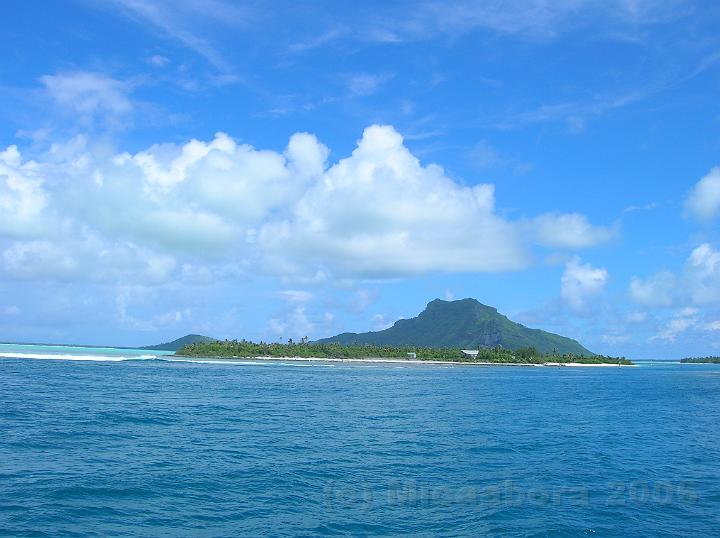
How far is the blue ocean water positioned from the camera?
22641 mm

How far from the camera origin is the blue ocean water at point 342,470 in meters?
22.6

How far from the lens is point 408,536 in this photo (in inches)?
825

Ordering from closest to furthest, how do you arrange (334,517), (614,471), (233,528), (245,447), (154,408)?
(233,528) → (334,517) → (614,471) → (245,447) → (154,408)

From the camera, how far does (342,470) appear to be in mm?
31188

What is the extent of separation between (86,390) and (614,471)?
199ft

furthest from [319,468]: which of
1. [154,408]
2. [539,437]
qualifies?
[154,408]

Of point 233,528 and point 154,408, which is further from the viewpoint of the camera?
point 154,408

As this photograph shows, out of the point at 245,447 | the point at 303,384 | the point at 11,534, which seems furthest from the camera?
the point at 303,384

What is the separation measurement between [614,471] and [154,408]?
4112 cm

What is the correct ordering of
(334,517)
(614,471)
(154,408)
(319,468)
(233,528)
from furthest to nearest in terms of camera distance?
(154,408)
(614,471)
(319,468)
(334,517)
(233,528)

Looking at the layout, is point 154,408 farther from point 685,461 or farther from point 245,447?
point 685,461

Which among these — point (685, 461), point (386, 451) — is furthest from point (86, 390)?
point (685, 461)

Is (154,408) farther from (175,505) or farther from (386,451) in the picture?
(175,505)

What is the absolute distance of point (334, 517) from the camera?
75.8ft
